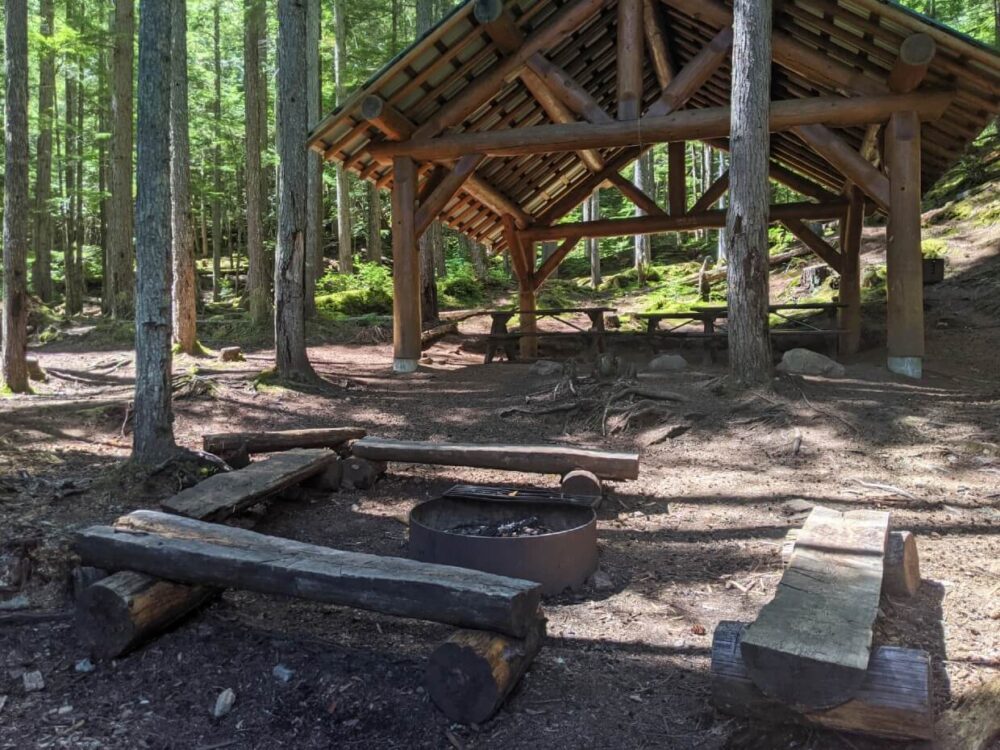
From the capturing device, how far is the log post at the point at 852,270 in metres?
13.2

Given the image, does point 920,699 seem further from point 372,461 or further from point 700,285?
point 700,285

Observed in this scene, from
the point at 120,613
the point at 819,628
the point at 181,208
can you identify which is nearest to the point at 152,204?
the point at 120,613

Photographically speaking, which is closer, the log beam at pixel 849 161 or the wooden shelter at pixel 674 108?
the wooden shelter at pixel 674 108

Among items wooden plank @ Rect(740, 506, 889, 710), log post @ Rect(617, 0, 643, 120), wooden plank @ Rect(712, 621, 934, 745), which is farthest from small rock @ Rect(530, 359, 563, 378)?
wooden plank @ Rect(712, 621, 934, 745)

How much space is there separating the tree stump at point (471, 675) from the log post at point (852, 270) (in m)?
12.0

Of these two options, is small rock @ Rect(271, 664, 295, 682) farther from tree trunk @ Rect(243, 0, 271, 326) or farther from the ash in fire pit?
tree trunk @ Rect(243, 0, 271, 326)

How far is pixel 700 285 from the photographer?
2281 centimetres

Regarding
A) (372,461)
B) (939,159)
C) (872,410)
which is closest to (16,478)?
(372,461)

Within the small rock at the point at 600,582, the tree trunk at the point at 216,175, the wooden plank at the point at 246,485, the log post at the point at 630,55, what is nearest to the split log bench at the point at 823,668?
the small rock at the point at 600,582

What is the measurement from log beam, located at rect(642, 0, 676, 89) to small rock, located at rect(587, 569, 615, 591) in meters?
8.93

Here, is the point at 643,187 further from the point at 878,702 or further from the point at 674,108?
the point at 878,702

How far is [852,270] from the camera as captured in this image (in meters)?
13.5

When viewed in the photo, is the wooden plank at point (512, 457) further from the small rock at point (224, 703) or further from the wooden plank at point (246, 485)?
the small rock at point (224, 703)

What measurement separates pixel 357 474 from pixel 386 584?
3.42m
